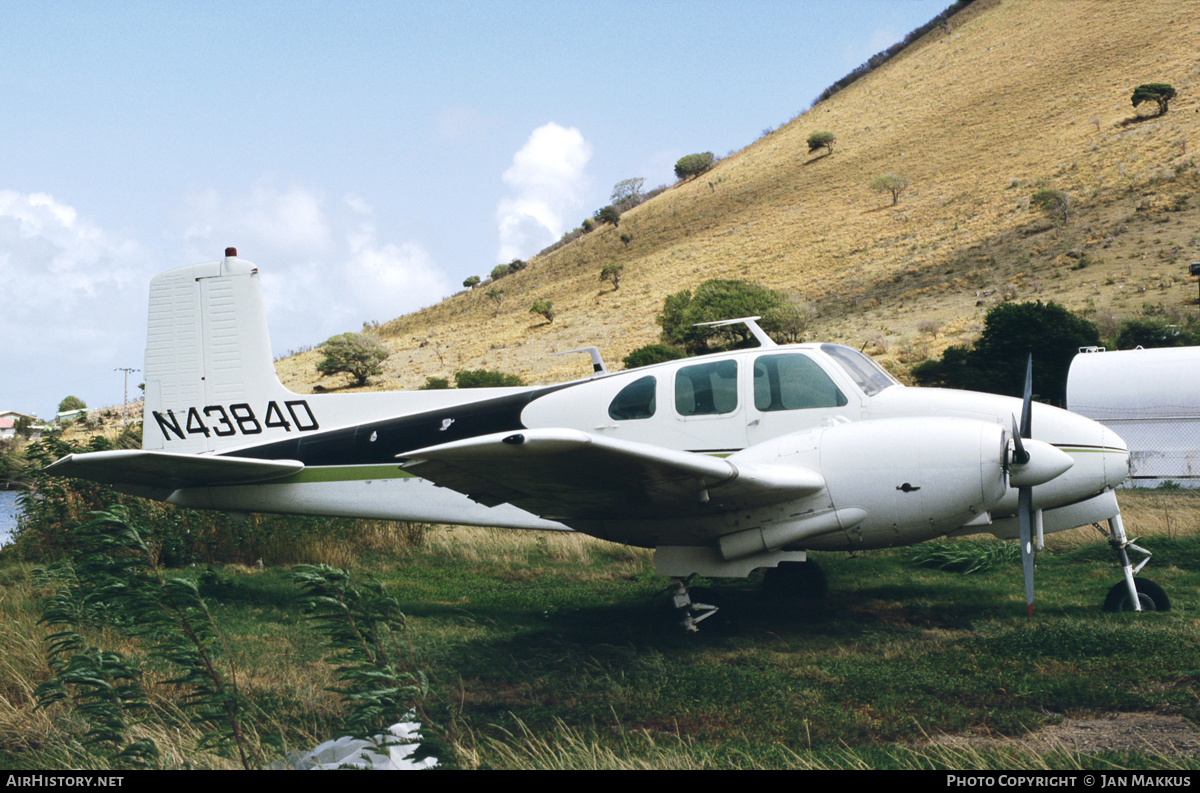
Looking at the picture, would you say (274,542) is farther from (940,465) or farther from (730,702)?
(940,465)

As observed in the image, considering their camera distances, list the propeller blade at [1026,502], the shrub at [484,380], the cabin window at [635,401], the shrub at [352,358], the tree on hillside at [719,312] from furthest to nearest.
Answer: the shrub at [352,358] → the tree on hillside at [719,312] → the shrub at [484,380] → the cabin window at [635,401] → the propeller blade at [1026,502]

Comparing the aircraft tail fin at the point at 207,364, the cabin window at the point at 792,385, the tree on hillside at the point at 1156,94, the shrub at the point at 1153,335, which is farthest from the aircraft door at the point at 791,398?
the tree on hillside at the point at 1156,94

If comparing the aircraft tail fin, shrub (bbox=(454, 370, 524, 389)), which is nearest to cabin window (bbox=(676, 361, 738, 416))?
the aircraft tail fin

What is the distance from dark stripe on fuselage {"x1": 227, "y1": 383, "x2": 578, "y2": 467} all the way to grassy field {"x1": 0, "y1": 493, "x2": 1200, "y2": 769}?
1677mm

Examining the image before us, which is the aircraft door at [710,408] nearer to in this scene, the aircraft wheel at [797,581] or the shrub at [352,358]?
the aircraft wheel at [797,581]

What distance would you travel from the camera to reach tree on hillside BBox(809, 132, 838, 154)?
7050cm

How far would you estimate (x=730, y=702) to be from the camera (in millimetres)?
5402

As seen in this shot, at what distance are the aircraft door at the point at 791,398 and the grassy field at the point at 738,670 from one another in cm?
195

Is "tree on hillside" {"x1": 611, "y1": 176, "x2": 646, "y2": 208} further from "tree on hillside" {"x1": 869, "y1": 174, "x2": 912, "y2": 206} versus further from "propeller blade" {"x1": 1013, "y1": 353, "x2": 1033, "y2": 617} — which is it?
"propeller blade" {"x1": 1013, "y1": 353, "x2": 1033, "y2": 617}

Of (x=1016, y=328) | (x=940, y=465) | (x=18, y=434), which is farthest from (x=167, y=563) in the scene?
(x=18, y=434)

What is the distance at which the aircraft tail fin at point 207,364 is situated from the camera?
9359 millimetres

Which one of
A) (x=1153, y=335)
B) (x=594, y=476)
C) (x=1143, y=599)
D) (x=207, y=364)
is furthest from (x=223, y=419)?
(x=1153, y=335)

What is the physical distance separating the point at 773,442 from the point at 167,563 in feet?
30.4

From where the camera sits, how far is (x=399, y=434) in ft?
27.9
